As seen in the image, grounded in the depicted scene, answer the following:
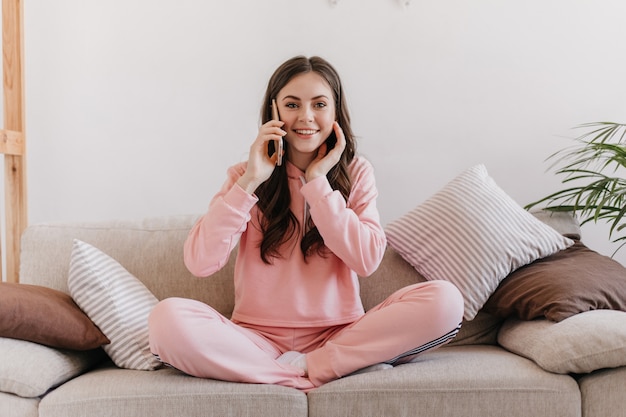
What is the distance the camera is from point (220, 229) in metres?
2.11

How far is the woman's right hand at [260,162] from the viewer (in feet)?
7.02

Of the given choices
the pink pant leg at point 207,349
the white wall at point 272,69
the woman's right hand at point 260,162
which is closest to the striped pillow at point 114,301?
the pink pant leg at point 207,349

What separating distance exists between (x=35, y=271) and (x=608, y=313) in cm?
159

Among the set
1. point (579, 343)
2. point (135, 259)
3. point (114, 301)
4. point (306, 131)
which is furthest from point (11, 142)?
point (579, 343)

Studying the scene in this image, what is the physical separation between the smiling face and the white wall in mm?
716

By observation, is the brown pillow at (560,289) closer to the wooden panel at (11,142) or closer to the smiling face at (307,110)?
the smiling face at (307,110)

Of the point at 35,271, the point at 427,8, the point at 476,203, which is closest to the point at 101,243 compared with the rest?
the point at 35,271

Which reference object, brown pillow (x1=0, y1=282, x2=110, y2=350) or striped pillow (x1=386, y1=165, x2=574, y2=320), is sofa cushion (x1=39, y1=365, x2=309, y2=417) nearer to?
brown pillow (x1=0, y1=282, x2=110, y2=350)

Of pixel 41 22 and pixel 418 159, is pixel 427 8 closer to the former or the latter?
pixel 418 159

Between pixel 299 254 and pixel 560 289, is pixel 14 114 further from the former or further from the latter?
pixel 560 289

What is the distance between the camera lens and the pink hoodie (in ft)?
6.93

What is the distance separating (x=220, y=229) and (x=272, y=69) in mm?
991

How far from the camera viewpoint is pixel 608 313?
201 centimetres

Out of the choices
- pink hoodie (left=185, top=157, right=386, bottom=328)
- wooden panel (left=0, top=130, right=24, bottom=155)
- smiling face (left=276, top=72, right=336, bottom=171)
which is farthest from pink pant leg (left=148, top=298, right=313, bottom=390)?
wooden panel (left=0, top=130, right=24, bottom=155)
